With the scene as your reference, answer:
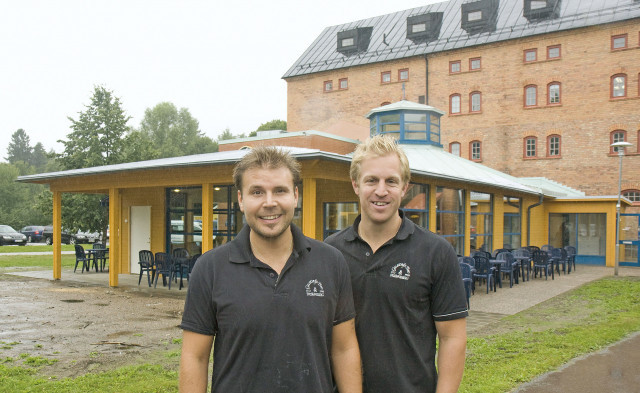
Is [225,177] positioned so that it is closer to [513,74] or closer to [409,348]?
→ [409,348]

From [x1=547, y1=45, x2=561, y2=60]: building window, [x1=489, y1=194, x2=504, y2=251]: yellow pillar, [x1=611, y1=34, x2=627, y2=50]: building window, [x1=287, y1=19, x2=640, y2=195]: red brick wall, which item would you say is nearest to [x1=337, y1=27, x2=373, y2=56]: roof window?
[x1=287, y1=19, x2=640, y2=195]: red brick wall

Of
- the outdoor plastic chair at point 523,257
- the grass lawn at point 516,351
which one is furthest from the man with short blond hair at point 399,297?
the outdoor plastic chair at point 523,257

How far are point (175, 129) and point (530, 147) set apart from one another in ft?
155

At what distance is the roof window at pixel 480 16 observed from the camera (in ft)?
119

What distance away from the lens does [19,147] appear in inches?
4299

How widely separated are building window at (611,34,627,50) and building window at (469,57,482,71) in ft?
24.9

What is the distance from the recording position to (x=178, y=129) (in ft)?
226

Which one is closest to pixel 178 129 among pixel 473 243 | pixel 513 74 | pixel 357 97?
pixel 357 97

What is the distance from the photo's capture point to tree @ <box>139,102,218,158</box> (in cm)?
6919

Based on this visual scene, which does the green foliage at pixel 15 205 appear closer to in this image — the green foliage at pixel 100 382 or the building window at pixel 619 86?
the building window at pixel 619 86

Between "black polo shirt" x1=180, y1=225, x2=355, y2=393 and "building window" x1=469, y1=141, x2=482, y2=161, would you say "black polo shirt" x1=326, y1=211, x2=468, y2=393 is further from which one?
"building window" x1=469, y1=141, x2=482, y2=161

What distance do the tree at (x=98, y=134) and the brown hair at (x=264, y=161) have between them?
26.6 meters

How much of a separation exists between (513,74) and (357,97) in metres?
10.9

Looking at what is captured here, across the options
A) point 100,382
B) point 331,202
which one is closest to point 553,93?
point 331,202
